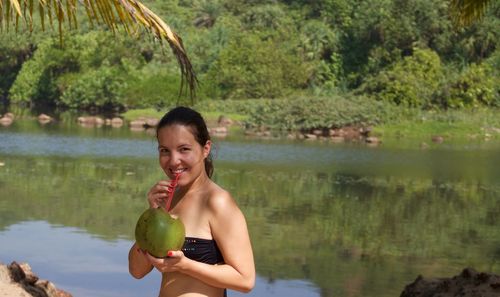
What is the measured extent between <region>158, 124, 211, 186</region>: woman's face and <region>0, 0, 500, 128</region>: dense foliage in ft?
126

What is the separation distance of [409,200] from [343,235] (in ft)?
16.2

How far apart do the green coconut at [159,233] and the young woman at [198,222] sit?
9cm

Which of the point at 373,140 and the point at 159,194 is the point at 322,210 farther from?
the point at 373,140

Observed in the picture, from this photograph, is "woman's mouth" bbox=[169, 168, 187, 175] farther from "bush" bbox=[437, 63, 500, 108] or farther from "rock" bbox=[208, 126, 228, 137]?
"bush" bbox=[437, 63, 500, 108]

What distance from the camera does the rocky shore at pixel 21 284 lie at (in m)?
6.78

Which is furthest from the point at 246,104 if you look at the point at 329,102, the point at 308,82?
the point at 308,82

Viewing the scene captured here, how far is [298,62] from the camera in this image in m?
48.8

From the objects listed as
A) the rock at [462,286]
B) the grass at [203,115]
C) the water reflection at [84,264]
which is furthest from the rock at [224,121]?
the rock at [462,286]

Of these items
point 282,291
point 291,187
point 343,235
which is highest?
point 282,291

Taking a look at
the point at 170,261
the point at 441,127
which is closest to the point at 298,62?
the point at 441,127

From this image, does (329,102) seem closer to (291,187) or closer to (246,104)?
(246,104)

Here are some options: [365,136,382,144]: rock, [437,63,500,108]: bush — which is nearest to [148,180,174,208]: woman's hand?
[365,136,382,144]: rock

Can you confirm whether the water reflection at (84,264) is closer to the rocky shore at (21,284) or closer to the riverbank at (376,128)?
the rocky shore at (21,284)

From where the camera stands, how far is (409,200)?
1848 cm
